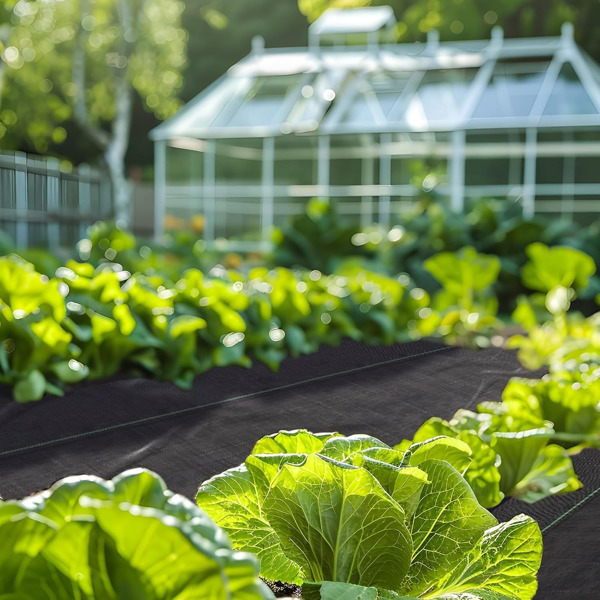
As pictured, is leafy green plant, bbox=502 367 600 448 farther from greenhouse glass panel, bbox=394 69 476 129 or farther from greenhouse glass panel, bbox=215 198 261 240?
greenhouse glass panel, bbox=215 198 261 240

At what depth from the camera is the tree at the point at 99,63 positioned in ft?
56.1

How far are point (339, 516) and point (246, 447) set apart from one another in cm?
98

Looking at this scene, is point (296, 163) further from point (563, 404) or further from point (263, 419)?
point (563, 404)

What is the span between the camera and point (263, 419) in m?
2.31

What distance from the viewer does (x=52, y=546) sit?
2.74ft

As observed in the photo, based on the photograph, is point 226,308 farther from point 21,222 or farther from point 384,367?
point 21,222

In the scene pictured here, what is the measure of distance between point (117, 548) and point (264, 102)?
13.2 m

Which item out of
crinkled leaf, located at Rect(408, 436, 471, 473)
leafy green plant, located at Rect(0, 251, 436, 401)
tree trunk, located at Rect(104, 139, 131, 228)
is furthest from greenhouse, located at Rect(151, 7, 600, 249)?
crinkled leaf, located at Rect(408, 436, 471, 473)

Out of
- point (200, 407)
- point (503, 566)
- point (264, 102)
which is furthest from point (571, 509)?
point (264, 102)

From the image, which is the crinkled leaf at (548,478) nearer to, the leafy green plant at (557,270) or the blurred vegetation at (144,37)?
the leafy green plant at (557,270)

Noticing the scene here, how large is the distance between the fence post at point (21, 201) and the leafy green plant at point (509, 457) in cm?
1317

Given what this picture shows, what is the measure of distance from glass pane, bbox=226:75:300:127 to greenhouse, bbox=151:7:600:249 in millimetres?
29

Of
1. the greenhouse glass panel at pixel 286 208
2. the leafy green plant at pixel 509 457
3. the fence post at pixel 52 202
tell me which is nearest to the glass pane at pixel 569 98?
the greenhouse glass panel at pixel 286 208

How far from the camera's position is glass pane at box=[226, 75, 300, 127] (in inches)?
519
